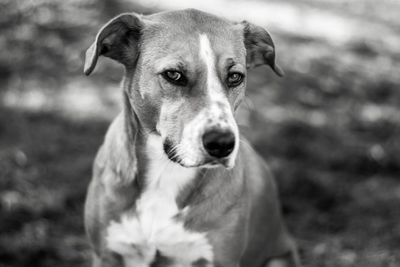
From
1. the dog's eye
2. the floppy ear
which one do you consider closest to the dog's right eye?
the dog's eye

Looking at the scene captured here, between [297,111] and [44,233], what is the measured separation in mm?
3274

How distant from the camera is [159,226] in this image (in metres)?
3.43

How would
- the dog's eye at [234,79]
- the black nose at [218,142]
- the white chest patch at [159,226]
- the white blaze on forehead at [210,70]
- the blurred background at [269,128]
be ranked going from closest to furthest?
the black nose at [218,142]
the white blaze on forehead at [210,70]
the dog's eye at [234,79]
the white chest patch at [159,226]
the blurred background at [269,128]

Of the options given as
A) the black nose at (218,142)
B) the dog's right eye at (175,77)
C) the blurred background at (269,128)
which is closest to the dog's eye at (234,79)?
the dog's right eye at (175,77)

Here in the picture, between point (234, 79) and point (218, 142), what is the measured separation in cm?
48

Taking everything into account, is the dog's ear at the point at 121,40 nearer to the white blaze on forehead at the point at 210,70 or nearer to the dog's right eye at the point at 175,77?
the dog's right eye at the point at 175,77

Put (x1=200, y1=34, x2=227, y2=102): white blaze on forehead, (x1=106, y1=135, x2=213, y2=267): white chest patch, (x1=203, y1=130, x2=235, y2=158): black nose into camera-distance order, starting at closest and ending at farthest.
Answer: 1. (x1=203, y1=130, x2=235, y2=158): black nose
2. (x1=200, y1=34, x2=227, y2=102): white blaze on forehead
3. (x1=106, y1=135, x2=213, y2=267): white chest patch

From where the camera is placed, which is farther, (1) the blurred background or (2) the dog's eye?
(1) the blurred background

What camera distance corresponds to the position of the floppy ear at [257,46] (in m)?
3.60

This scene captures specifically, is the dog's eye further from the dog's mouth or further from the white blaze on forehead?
the dog's mouth

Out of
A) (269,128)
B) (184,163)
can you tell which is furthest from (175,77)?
(269,128)

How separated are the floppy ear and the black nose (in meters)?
0.90

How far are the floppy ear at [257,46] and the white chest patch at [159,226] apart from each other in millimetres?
→ 857

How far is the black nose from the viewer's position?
2941 millimetres
